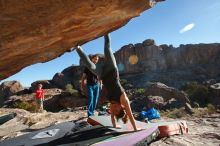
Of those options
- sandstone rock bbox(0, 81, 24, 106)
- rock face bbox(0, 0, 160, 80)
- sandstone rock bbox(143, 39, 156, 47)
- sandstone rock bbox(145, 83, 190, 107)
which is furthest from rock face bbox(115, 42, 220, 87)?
rock face bbox(0, 0, 160, 80)

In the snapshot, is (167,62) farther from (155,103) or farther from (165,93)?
(155,103)

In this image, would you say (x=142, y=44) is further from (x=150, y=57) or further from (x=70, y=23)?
(x=70, y=23)

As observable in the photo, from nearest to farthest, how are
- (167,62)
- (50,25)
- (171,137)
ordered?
(50,25)
(171,137)
(167,62)

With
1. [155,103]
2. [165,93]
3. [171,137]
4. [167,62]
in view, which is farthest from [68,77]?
[171,137]

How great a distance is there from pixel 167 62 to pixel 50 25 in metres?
57.5

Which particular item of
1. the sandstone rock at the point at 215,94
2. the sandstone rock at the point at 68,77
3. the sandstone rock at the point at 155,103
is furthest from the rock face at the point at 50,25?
the sandstone rock at the point at 68,77

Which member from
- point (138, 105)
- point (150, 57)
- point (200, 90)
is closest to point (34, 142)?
point (138, 105)

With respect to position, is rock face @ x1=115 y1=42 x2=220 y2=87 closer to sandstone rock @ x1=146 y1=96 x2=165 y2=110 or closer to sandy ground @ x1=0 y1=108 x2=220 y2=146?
sandstone rock @ x1=146 y1=96 x2=165 y2=110

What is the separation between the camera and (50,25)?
509 cm

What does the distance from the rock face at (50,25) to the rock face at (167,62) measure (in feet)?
144

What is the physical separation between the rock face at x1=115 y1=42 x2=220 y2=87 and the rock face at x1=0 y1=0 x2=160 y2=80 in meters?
44.0

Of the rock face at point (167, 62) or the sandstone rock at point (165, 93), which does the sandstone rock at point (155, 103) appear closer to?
the sandstone rock at point (165, 93)

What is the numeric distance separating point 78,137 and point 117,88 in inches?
60.1

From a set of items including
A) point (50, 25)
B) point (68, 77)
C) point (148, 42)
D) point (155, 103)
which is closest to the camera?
point (50, 25)
